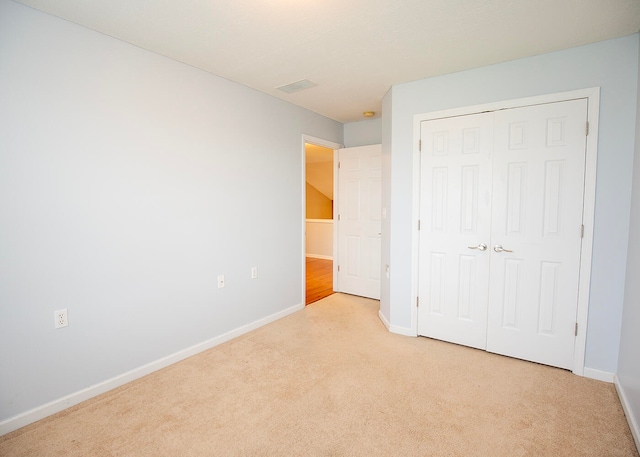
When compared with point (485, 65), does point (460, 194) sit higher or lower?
lower

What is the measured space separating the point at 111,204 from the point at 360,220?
300 cm

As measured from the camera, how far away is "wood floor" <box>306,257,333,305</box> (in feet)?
15.3

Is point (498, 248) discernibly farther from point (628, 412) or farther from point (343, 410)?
point (343, 410)

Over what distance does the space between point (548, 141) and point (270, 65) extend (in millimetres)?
2343

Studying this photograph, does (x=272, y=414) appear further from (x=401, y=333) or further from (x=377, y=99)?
(x=377, y=99)

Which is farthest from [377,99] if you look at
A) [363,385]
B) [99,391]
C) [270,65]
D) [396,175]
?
[99,391]

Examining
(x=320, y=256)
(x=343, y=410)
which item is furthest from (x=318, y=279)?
(x=343, y=410)

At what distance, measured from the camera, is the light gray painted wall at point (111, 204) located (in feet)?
6.18

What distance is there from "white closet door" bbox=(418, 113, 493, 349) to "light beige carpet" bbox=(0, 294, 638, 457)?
0.34 meters

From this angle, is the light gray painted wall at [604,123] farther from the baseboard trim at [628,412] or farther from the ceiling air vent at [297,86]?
the ceiling air vent at [297,86]

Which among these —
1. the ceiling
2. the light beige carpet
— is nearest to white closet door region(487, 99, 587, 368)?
the light beige carpet

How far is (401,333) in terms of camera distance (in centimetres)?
324

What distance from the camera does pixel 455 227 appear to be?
9.59 ft

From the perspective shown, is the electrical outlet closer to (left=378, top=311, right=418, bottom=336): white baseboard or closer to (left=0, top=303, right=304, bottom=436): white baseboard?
(left=0, top=303, right=304, bottom=436): white baseboard
